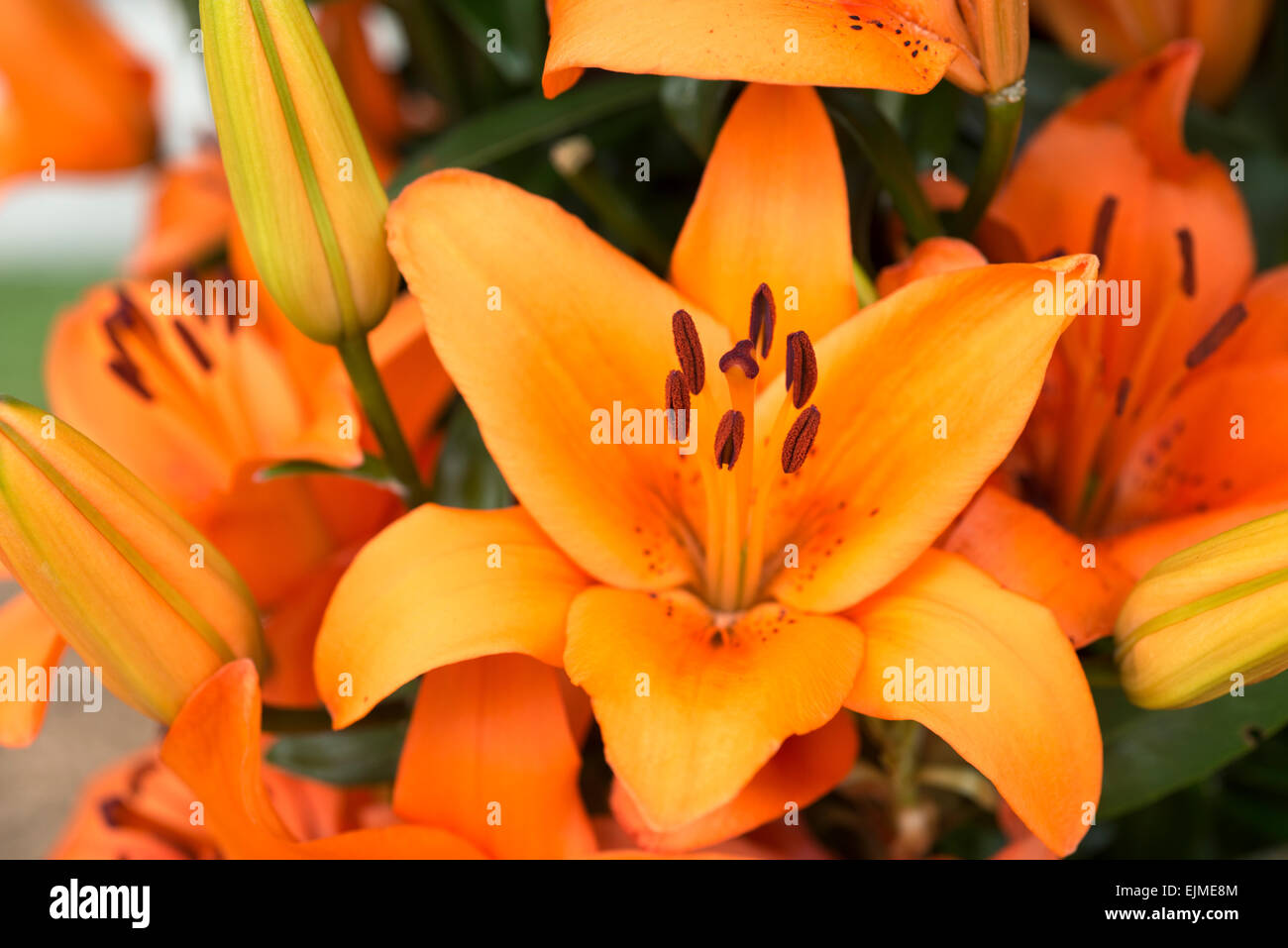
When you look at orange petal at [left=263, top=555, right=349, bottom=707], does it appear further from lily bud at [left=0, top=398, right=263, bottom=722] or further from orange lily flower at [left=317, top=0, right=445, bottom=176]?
orange lily flower at [left=317, top=0, right=445, bottom=176]

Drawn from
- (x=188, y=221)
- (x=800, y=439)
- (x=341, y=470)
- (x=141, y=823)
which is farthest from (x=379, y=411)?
(x=188, y=221)

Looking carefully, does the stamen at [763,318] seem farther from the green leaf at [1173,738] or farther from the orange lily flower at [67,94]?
the orange lily flower at [67,94]

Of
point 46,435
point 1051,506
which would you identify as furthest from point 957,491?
point 46,435

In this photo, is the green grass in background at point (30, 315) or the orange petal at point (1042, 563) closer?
the orange petal at point (1042, 563)

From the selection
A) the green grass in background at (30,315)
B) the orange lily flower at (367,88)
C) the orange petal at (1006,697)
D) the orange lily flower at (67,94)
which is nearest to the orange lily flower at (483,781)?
the orange petal at (1006,697)

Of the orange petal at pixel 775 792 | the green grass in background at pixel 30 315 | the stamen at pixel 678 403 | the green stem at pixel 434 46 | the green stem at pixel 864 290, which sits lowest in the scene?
the orange petal at pixel 775 792
